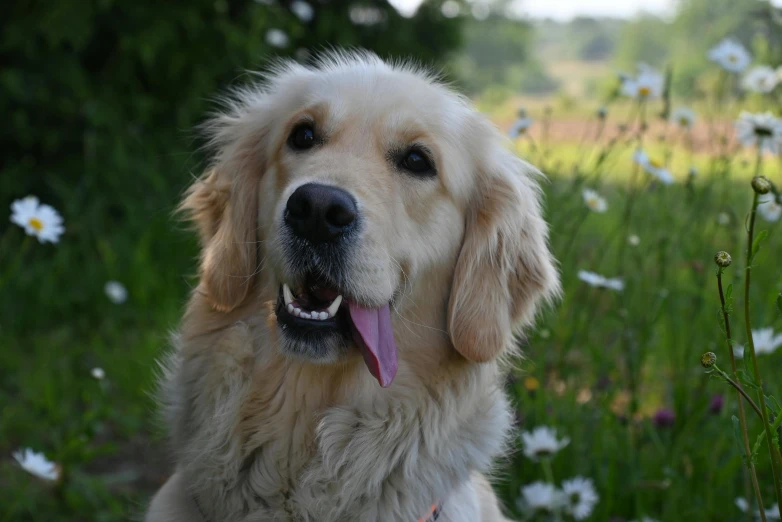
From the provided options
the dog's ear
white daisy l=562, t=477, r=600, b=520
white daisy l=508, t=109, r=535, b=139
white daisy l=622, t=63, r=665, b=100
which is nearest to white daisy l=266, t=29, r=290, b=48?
white daisy l=508, t=109, r=535, b=139

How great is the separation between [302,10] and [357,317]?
165 inches

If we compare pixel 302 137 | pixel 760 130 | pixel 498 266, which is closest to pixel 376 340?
pixel 498 266

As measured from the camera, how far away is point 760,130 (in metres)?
3.29

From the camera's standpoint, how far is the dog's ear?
248 cm

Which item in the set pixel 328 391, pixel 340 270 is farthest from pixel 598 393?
pixel 340 270

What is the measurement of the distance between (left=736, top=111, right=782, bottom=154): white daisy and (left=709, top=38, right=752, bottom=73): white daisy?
2.12 feet

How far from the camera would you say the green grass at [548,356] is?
3189 millimetres

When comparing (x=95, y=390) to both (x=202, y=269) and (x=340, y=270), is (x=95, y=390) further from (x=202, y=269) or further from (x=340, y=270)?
(x=340, y=270)

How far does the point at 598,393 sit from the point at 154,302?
281cm

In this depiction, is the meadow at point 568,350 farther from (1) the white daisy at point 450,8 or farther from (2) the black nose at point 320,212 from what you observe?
(1) the white daisy at point 450,8

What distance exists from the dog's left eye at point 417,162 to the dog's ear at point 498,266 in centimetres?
25

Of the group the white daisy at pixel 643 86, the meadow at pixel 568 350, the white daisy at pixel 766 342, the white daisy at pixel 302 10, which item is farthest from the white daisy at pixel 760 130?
the white daisy at pixel 302 10

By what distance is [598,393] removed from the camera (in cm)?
350

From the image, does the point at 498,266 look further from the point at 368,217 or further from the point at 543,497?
the point at 543,497
